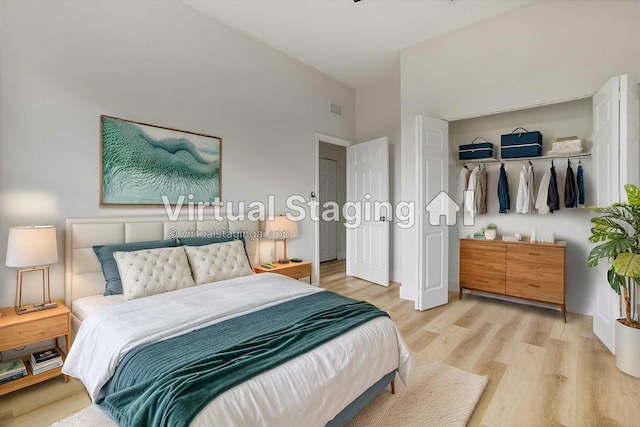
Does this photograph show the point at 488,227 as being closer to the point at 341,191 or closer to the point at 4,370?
the point at 341,191

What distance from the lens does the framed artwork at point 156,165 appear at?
267 centimetres

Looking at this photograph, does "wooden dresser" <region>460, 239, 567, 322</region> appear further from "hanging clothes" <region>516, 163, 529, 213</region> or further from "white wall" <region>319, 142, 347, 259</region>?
"white wall" <region>319, 142, 347, 259</region>

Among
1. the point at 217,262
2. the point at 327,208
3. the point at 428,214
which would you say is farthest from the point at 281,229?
the point at 327,208

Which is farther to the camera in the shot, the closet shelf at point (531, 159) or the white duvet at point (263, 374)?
the closet shelf at point (531, 159)

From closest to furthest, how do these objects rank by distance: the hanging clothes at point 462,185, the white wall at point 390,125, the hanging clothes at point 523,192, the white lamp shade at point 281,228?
the hanging clothes at point 523,192
the white lamp shade at point 281,228
the hanging clothes at point 462,185
the white wall at point 390,125

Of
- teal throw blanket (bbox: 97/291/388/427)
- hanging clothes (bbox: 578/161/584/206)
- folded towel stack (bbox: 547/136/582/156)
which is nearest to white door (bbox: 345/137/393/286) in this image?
folded towel stack (bbox: 547/136/582/156)

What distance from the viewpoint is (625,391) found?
206 centimetres

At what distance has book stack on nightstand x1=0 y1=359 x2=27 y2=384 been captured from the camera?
1968mm

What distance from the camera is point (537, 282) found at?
3.40 meters

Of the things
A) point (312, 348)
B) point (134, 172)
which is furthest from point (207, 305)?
point (134, 172)

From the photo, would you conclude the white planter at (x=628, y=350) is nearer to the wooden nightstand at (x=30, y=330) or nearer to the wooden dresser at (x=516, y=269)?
the wooden dresser at (x=516, y=269)

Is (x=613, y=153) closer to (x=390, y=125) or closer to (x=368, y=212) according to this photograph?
(x=390, y=125)

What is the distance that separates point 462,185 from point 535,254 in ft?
4.07

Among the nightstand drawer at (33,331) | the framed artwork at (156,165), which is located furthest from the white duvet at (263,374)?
the framed artwork at (156,165)
